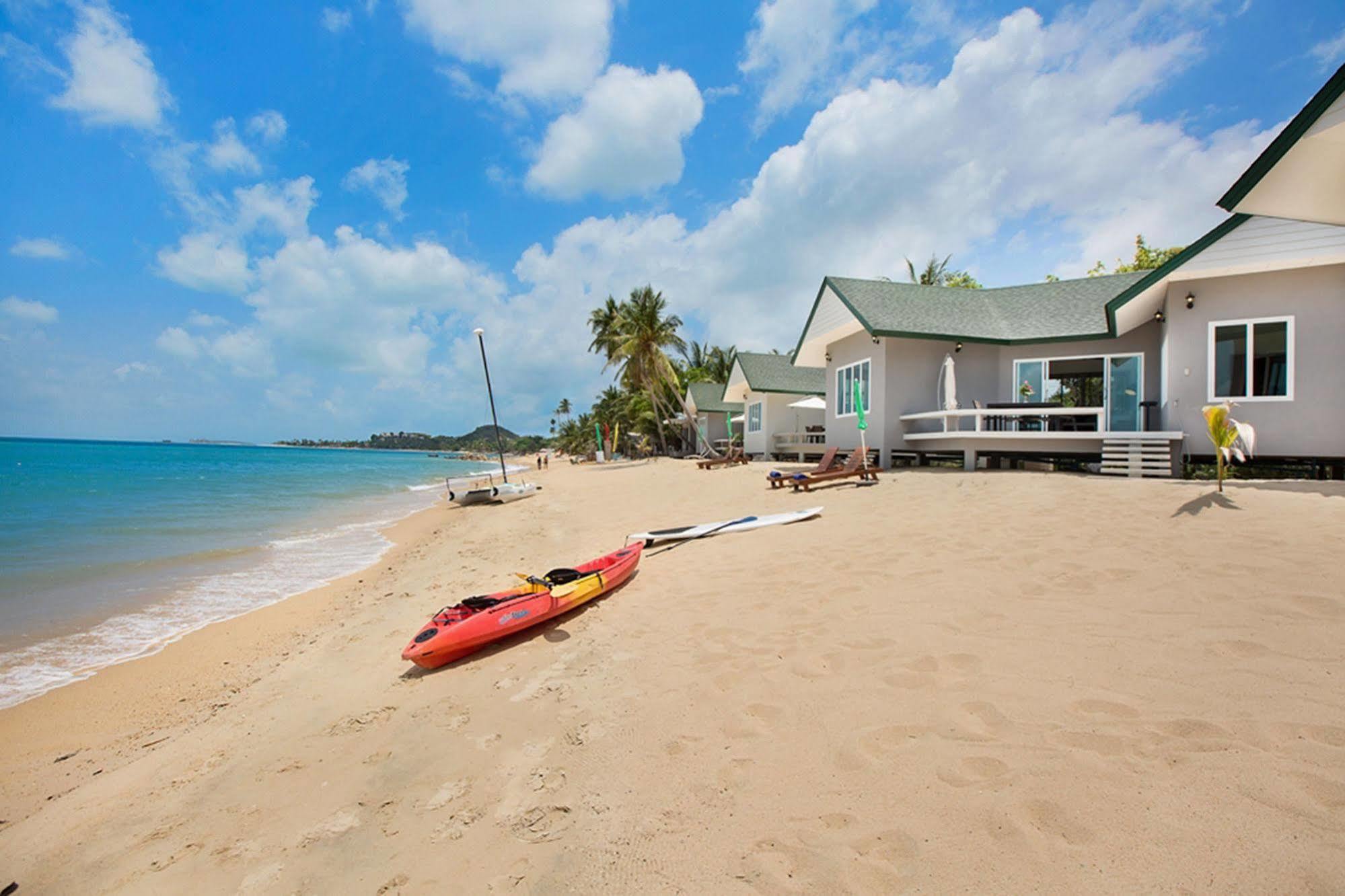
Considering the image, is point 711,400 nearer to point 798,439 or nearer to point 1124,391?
point 798,439

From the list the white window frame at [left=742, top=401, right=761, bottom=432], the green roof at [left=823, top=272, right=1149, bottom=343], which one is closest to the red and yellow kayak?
the green roof at [left=823, top=272, right=1149, bottom=343]

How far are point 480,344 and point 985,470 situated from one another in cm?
2019

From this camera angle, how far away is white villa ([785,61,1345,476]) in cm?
1040

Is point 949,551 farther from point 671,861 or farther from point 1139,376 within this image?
point 1139,376

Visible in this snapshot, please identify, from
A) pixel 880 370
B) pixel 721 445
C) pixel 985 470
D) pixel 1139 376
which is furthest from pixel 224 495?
pixel 1139 376

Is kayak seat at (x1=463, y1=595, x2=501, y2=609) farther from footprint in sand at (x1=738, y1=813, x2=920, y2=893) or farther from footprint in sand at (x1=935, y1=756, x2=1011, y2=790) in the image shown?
footprint in sand at (x1=935, y1=756, x2=1011, y2=790)

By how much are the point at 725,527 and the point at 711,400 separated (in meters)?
31.7

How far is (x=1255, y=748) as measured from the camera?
2762 millimetres

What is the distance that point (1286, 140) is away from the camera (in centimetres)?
406

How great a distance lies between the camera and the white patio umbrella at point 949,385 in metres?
15.2

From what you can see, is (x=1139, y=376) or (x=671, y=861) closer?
(x=671, y=861)

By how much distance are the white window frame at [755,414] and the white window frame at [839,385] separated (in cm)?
1011

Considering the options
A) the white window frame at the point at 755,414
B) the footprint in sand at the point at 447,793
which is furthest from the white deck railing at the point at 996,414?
the white window frame at the point at 755,414

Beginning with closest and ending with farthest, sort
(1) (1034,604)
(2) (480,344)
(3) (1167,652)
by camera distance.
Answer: (3) (1167,652) < (1) (1034,604) < (2) (480,344)
